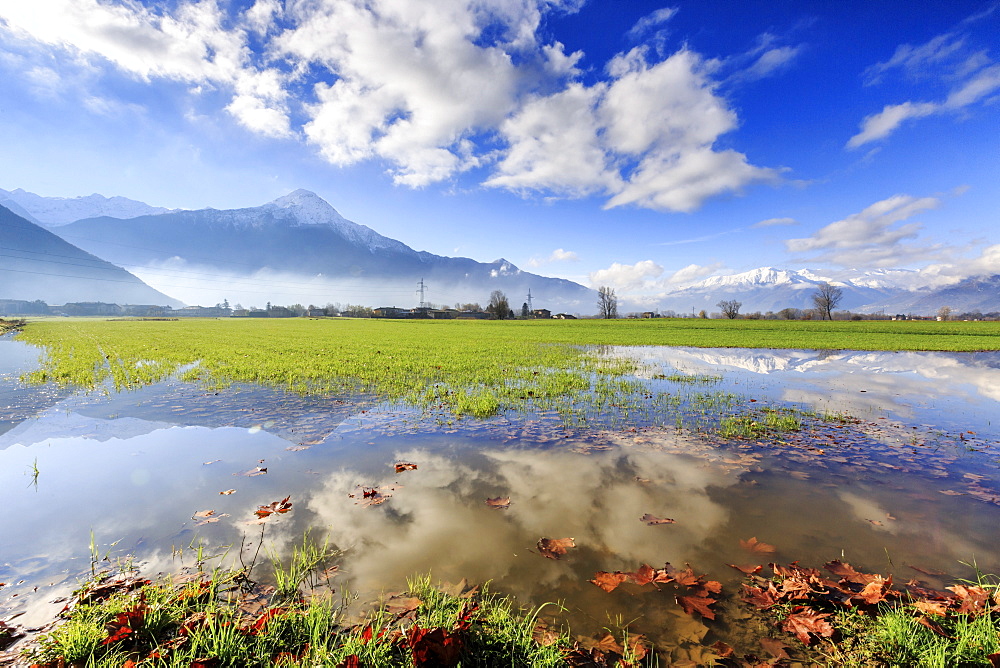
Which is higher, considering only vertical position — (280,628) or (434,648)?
(434,648)

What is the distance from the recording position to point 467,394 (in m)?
12.7

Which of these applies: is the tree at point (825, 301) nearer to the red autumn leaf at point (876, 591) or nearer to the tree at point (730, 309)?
the tree at point (730, 309)

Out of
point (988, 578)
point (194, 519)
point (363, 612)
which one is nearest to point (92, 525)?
point (194, 519)

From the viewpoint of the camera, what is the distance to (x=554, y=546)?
454 cm

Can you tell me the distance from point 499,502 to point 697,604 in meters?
2.81

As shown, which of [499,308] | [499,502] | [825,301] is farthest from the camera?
[499,308]

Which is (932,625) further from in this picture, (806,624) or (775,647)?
(775,647)

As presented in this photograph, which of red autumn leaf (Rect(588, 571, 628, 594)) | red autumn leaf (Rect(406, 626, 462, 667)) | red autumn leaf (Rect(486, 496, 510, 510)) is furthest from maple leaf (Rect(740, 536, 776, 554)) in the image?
red autumn leaf (Rect(406, 626, 462, 667))

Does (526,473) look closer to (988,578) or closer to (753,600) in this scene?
(753,600)

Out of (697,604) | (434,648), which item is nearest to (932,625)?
(697,604)

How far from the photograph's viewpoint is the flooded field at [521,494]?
4074 millimetres

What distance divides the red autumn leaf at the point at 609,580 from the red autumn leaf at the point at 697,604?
0.51m

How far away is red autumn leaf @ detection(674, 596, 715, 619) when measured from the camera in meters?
3.40

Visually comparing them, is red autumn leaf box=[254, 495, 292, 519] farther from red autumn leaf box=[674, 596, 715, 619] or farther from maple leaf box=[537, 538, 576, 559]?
red autumn leaf box=[674, 596, 715, 619]
